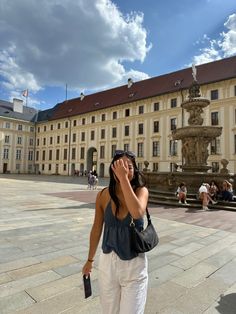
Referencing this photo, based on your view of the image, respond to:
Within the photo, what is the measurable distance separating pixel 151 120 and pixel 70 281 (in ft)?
133

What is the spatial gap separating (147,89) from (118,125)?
8324mm

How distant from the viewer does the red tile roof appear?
3762cm

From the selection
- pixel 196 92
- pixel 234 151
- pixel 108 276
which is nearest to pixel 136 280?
pixel 108 276

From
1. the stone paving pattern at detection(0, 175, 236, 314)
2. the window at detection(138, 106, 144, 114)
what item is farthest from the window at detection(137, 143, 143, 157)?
the stone paving pattern at detection(0, 175, 236, 314)

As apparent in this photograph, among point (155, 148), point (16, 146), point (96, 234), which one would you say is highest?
point (16, 146)

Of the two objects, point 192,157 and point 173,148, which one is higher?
point 173,148

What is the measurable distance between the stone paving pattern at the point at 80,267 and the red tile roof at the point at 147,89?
33.1m

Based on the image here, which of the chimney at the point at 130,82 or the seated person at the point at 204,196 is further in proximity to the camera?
the chimney at the point at 130,82

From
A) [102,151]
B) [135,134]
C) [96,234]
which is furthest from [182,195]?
[102,151]

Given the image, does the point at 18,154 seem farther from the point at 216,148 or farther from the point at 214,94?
the point at 214,94

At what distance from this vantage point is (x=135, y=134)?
1786 inches

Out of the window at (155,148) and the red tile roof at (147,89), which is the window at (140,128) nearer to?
the window at (155,148)

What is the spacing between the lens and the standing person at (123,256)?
1.91 metres

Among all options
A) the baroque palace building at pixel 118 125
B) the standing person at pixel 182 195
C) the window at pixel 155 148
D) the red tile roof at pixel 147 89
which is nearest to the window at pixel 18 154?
the baroque palace building at pixel 118 125
